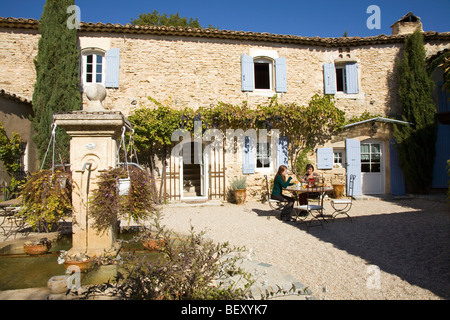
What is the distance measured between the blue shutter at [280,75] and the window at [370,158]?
12.7ft

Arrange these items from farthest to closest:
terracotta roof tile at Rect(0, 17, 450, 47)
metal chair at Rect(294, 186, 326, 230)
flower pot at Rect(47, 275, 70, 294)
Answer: terracotta roof tile at Rect(0, 17, 450, 47)
metal chair at Rect(294, 186, 326, 230)
flower pot at Rect(47, 275, 70, 294)

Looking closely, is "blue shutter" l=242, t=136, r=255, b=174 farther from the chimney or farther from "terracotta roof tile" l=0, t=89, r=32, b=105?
the chimney

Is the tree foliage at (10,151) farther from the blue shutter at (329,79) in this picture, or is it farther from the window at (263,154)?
the blue shutter at (329,79)

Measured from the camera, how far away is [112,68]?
9195mm

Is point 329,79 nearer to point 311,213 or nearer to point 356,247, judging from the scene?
point 311,213

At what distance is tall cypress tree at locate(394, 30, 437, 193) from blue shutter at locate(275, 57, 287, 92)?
4.32 m

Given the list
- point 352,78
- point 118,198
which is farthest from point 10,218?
point 352,78

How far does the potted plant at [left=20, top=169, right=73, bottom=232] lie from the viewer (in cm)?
315

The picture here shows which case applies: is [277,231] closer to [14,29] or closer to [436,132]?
[436,132]

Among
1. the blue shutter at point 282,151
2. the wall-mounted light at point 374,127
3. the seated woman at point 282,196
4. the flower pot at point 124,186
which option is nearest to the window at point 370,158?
the wall-mounted light at point 374,127

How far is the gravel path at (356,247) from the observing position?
3.13 metres

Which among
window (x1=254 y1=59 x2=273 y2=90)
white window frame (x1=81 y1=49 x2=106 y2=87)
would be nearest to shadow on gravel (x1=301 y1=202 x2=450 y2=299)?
window (x1=254 y1=59 x2=273 y2=90)

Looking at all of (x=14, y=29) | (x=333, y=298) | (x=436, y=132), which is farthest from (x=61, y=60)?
(x=436, y=132)
